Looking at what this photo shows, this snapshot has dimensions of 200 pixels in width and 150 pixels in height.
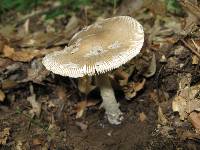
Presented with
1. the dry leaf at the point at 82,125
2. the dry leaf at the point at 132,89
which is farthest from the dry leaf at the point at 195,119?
the dry leaf at the point at 82,125

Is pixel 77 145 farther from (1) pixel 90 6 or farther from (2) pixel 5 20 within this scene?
(2) pixel 5 20

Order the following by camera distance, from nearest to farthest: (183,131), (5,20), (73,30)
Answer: (183,131), (73,30), (5,20)

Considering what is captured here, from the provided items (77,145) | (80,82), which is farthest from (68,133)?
(80,82)

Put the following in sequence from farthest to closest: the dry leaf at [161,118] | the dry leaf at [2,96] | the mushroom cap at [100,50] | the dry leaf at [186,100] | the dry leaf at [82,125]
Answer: the dry leaf at [2,96], the dry leaf at [82,125], the dry leaf at [161,118], the dry leaf at [186,100], the mushroom cap at [100,50]

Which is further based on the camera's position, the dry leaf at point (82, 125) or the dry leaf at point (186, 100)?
the dry leaf at point (82, 125)

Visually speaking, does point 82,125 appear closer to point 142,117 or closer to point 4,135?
point 142,117

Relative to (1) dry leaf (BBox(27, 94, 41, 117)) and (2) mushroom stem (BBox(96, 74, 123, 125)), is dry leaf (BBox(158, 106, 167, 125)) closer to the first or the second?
(2) mushroom stem (BBox(96, 74, 123, 125))

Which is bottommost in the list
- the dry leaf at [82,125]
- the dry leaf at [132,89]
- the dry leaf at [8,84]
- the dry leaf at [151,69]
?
the dry leaf at [82,125]

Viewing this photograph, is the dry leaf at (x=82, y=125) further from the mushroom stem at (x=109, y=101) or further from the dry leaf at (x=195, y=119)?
the dry leaf at (x=195, y=119)
